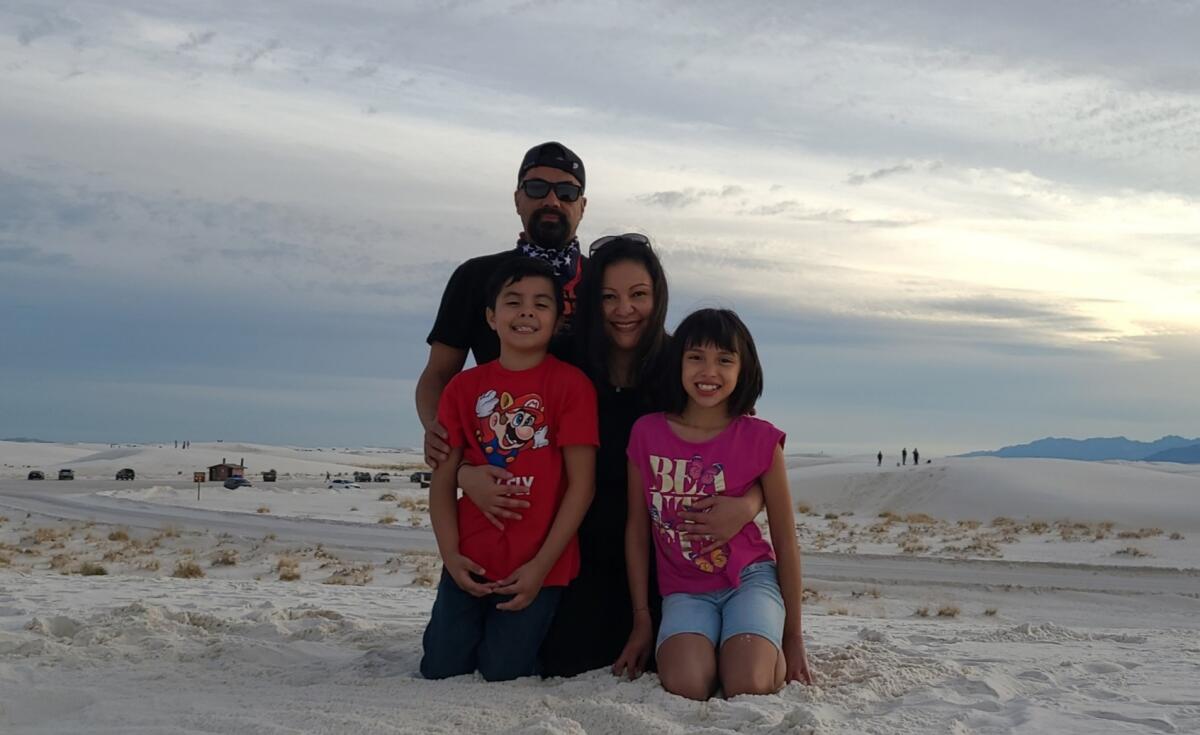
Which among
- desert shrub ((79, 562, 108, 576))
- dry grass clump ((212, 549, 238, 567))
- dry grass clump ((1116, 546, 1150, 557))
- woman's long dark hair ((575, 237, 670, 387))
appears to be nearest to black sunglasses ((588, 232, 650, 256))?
woman's long dark hair ((575, 237, 670, 387))

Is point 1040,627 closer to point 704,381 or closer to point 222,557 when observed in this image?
point 704,381

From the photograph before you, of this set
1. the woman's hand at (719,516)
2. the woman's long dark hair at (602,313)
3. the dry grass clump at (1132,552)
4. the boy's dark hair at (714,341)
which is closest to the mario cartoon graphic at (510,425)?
the woman's long dark hair at (602,313)

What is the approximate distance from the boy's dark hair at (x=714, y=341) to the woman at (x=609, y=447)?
0.12 m

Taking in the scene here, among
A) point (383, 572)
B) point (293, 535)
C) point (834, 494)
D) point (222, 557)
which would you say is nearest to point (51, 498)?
point (293, 535)

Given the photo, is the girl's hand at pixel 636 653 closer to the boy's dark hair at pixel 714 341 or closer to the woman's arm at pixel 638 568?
the woman's arm at pixel 638 568

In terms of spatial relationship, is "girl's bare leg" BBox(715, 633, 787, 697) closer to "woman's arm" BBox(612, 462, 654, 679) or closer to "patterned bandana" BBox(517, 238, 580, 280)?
"woman's arm" BBox(612, 462, 654, 679)

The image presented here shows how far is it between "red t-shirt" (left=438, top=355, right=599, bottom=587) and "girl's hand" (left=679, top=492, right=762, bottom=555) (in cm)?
58

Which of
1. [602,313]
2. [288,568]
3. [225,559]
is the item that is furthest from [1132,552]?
[602,313]

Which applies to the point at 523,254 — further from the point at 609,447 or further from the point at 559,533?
the point at 559,533

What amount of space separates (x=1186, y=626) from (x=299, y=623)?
9.33m

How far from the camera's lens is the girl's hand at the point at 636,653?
4.88 m

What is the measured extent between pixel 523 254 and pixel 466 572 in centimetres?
175

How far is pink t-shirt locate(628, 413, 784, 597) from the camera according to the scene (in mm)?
4801

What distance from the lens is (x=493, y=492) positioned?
4797 mm
